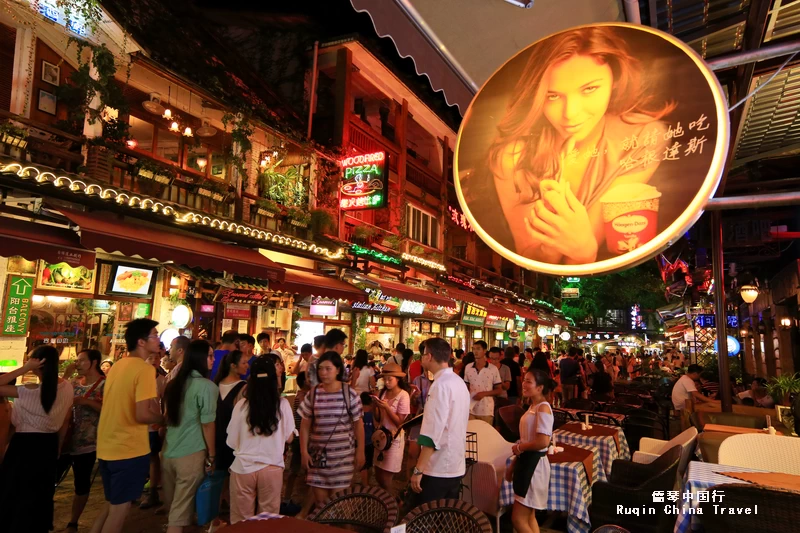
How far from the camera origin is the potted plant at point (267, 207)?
12.6 metres

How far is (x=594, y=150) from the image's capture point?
7.18 feet

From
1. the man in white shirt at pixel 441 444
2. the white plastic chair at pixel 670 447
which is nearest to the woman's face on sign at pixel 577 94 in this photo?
the man in white shirt at pixel 441 444

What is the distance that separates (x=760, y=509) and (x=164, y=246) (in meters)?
8.61

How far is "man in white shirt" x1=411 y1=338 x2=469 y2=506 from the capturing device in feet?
13.4

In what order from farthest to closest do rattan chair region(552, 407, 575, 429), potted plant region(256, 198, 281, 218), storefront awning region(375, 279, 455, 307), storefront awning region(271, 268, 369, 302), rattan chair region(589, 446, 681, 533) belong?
storefront awning region(375, 279, 455, 307) < potted plant region(256, 198, 281, 218) < storefront awning region(271, 268, 369, 302) < rattan chair region(552, 407, 575, 429) < rattan chair region(589, 446, 681, 533)

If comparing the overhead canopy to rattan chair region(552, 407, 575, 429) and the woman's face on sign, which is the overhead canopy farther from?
rattan chair region(552, 407, 575, 429)

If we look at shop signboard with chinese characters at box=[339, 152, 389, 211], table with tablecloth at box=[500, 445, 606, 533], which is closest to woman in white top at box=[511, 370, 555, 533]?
table with tablecloth at box=[500, 445, 606, 533]

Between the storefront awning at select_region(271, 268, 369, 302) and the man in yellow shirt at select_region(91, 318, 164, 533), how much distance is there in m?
6.08

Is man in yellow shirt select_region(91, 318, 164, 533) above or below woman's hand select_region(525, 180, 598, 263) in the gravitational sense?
below

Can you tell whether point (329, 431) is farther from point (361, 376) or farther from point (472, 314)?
point (472, 314)

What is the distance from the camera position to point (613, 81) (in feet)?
7.32

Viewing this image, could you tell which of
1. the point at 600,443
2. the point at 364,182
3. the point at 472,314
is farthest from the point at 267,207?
the point at 472,314

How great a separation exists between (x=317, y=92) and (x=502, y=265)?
1807 cm

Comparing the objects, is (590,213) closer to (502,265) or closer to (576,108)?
(576,108)
